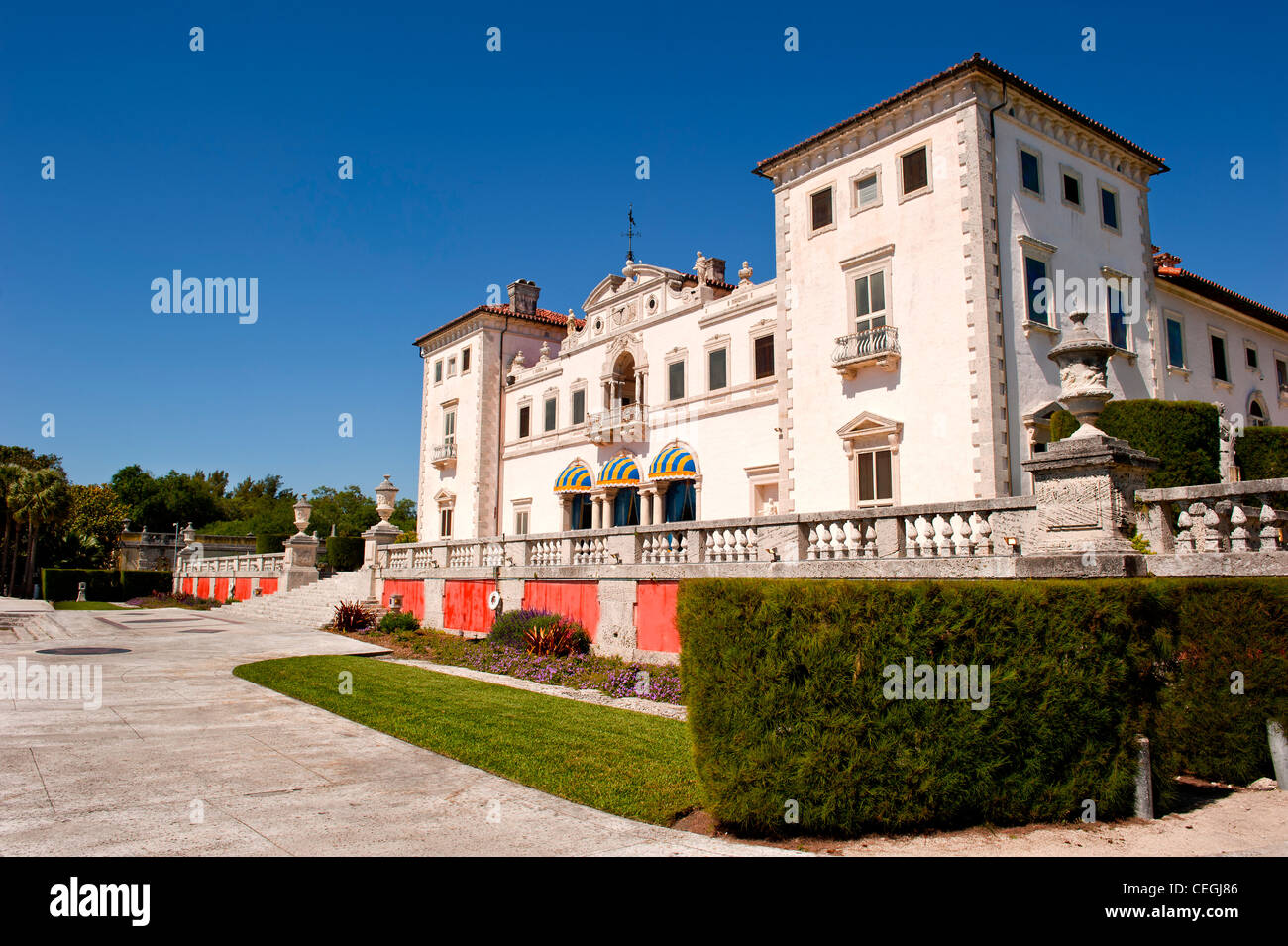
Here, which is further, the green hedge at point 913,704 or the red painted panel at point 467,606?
the red painted panel at point 467,606

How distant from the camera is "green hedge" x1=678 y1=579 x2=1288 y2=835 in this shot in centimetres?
600

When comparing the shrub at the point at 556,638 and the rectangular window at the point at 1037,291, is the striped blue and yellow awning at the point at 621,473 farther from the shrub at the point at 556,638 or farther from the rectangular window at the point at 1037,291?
the rectangular window at the point at 1037,291

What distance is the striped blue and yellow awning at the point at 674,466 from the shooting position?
28.0 meters

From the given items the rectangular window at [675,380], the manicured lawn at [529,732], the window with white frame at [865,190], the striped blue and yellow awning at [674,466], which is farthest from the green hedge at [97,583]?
the window with white frame at [865,190]

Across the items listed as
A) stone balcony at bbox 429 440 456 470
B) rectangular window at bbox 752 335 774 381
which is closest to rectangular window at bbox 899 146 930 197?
rectangular window at bbox 752 335 774 381

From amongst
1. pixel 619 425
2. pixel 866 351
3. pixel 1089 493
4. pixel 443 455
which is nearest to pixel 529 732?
pixel 1089 493

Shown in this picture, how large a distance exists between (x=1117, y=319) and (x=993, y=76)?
7718 mm

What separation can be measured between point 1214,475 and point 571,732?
Answer: 44.2 ft

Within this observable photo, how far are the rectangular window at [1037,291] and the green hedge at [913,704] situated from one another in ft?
50.4

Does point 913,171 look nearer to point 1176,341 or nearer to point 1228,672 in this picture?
point 1176,341

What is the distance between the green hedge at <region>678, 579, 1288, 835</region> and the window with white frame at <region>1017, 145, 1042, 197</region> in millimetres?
17400

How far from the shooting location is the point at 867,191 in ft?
72.7
